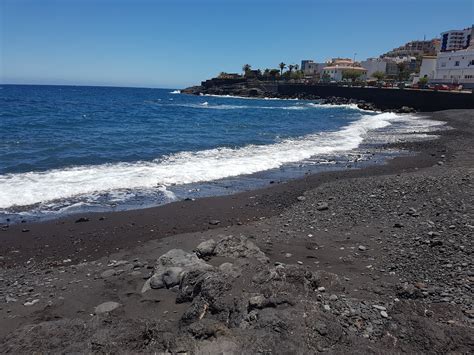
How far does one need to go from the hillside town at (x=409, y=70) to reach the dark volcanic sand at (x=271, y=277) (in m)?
68.3

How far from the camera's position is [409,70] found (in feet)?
390

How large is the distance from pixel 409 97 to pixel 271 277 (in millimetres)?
56845

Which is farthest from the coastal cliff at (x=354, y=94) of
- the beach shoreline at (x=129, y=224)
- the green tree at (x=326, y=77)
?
the beach shoreline at (x=129, y=224)

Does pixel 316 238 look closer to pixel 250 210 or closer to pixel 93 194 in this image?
pixel 250 210

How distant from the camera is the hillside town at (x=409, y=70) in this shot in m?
71.2

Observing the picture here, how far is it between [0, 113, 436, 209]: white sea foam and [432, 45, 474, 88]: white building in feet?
202

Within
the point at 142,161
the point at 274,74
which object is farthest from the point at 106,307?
the point at 274,74

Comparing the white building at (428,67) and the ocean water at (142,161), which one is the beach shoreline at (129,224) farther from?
the white building at (428,67)

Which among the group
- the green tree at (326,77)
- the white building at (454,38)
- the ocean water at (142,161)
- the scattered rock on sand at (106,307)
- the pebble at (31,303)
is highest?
the white building at (454,38)

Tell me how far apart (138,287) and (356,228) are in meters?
4.63

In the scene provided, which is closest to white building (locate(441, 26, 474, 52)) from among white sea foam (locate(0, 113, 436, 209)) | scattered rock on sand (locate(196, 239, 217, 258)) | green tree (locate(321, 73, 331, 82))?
green tree (locate(321, 73, 331, 82))

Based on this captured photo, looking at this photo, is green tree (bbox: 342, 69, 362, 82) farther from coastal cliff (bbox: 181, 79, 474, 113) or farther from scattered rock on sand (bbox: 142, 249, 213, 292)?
scattered rock on sand (bbox: 142, 249, 213, 292)

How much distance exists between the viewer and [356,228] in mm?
8000

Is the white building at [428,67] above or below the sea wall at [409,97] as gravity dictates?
above
